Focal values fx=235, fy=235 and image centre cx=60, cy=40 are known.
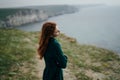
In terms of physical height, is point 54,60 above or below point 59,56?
below

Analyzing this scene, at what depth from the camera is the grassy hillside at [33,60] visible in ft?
37.3

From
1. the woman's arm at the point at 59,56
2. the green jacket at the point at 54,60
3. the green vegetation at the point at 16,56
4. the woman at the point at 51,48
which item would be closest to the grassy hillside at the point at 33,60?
the green vegetation at the point at 16,56

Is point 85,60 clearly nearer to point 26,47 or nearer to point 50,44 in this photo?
point 26,47

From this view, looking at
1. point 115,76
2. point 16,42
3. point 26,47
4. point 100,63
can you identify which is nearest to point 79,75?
point 115,76

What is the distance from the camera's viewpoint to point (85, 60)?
14.2 metres

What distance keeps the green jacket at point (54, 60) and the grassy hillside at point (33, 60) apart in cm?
444

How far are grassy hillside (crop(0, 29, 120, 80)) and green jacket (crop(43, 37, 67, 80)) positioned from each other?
4442 mm

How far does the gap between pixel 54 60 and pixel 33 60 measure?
733cm

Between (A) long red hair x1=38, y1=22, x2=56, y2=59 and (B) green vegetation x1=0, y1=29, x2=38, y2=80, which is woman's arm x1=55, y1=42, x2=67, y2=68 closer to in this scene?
(A) long red hair x1=38, y1=22, x2=56, y2=59

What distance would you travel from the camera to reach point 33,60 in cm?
1330

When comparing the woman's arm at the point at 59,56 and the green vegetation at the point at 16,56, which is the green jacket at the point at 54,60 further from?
the green vegetation at the point at 16,56

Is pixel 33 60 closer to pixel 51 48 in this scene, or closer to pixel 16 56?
pixel 16 56

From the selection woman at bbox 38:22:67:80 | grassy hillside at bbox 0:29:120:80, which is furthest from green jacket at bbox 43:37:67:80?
grassy hillside at bbox 0:29:120:80

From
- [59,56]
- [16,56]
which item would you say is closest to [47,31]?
[59,56]
